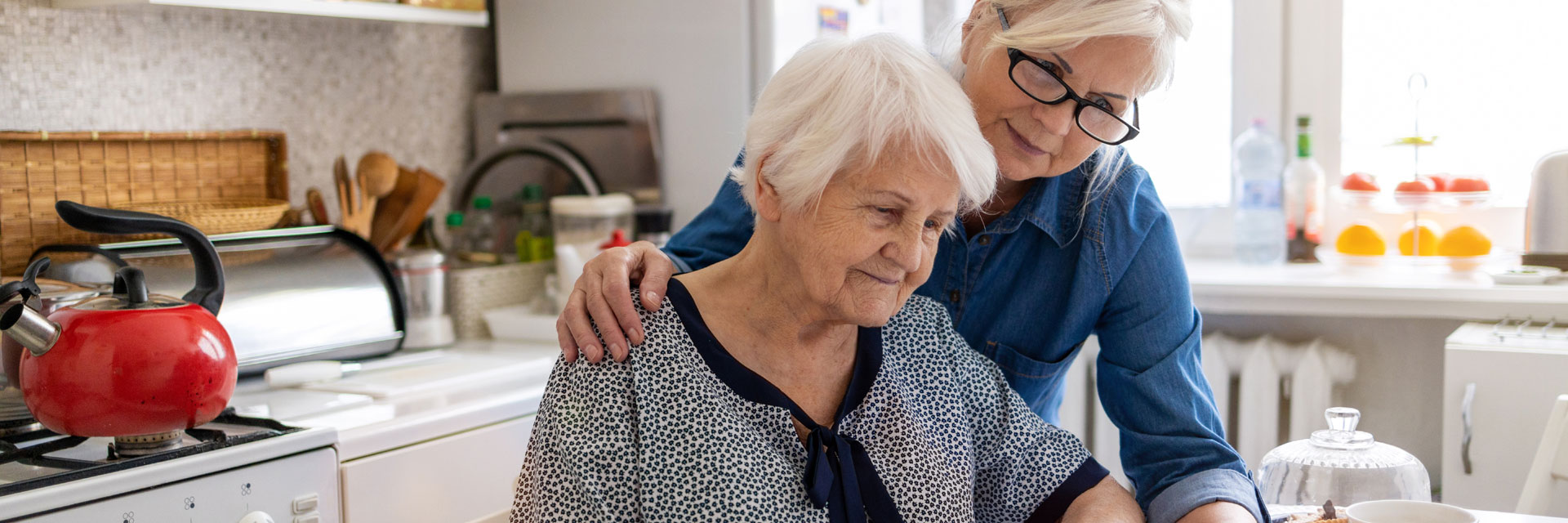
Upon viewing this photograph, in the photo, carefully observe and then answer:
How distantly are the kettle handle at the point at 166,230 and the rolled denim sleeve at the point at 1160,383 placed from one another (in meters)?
1.14

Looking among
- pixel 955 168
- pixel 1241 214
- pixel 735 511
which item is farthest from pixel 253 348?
pixel 1241 214

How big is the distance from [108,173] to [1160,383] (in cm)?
168

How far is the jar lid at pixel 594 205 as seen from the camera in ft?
7.78

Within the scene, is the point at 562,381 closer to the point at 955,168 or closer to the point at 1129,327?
the point at 955,168

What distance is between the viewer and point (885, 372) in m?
1.20

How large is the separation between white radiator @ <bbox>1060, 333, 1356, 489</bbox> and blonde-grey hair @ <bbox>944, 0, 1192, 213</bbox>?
52.4 inches

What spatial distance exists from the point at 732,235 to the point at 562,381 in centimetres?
42

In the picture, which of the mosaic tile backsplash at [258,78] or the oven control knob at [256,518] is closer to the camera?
the oven control knob at [256,518]

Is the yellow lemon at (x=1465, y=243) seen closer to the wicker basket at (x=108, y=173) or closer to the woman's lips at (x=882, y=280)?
the woman's lips at (x=882, y=280)

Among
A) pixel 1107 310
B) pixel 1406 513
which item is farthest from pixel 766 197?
pixel 1406 513

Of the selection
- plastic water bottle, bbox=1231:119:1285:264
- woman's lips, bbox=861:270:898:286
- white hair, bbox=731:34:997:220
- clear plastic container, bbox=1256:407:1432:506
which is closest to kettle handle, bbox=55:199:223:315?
white hair, bbox=731:34:997:220

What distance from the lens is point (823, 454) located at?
1.11 meters

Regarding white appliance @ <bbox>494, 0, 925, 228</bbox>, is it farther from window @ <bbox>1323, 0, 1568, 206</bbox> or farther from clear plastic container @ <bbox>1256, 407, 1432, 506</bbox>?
clear plastic container @ <bbox>1256, 407, 1432, 506</bbox>

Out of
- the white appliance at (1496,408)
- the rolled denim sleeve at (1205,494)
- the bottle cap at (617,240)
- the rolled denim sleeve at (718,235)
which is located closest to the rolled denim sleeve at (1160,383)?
the rolled denim sleeve at (1205,494)
